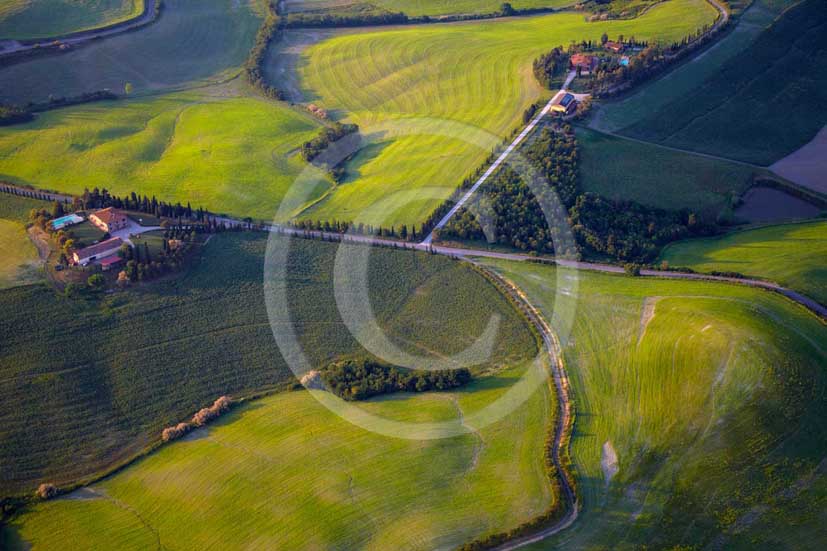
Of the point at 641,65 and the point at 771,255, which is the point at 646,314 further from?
the point at 641,65

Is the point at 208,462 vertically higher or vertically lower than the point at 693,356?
lower

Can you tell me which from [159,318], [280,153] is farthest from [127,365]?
[280,153]

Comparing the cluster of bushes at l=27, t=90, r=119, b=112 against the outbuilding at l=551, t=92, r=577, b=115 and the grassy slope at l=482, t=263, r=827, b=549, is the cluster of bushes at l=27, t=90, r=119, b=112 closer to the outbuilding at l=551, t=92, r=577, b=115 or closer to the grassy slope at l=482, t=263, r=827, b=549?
the outbuilding at l=551, t=92, r=577, b=115

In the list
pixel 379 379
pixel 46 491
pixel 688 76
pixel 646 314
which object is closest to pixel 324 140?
pixel 379 379

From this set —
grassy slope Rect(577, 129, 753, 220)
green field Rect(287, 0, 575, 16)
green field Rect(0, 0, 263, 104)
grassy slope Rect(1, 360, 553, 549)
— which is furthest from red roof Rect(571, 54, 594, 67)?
grassy slope Rect(1, 360, 553, 549)

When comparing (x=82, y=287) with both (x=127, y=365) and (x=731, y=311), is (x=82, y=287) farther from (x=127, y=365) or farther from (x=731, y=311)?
(x=731, y=311)

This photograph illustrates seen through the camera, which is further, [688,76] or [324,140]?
[688,76]
